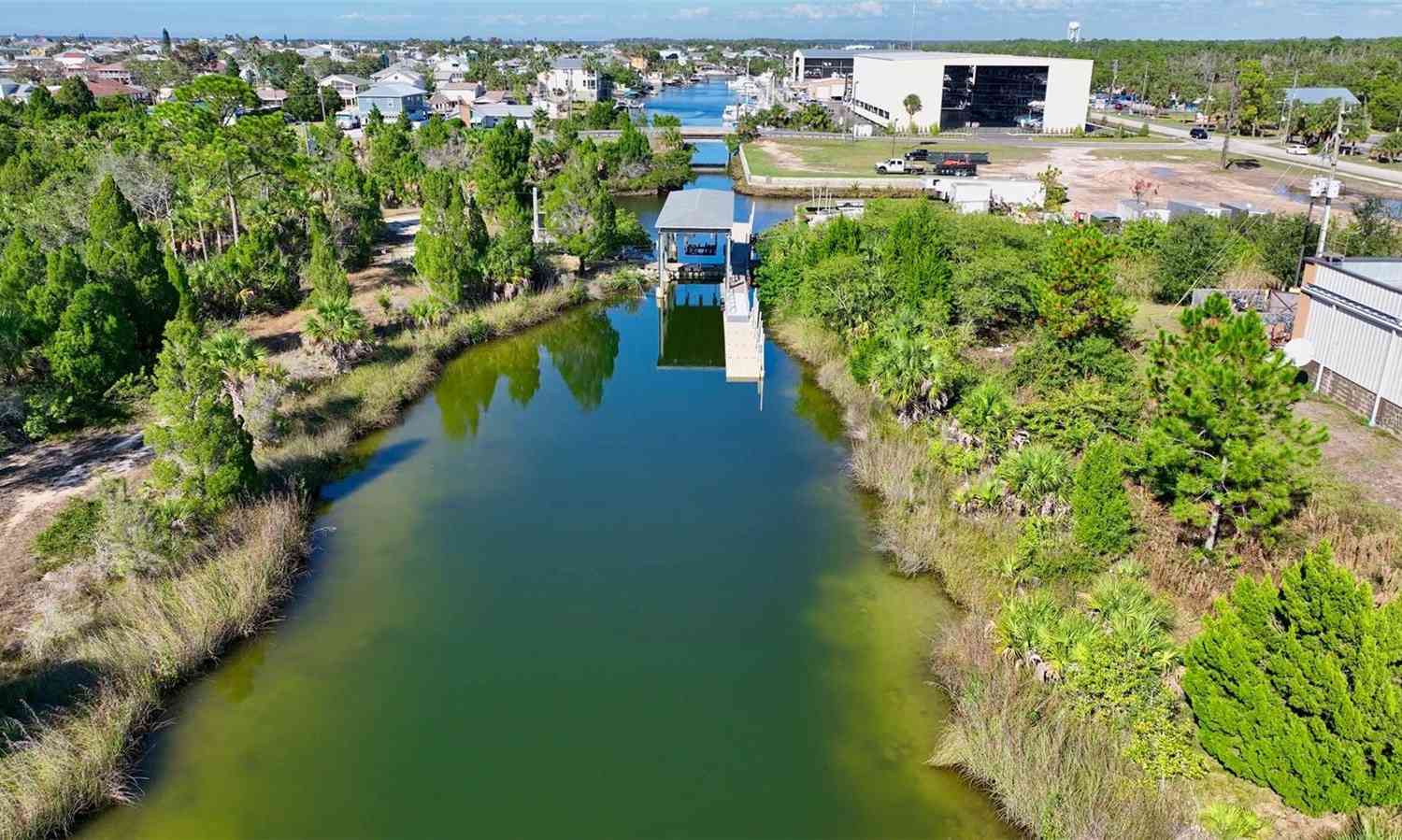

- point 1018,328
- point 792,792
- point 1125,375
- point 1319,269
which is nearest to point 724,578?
point 792,792

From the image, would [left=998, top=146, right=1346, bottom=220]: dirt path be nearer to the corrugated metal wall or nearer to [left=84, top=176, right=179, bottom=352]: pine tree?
the corrugated metal wall

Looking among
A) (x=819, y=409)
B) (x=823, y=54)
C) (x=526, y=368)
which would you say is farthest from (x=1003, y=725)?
(x=823, y=54)

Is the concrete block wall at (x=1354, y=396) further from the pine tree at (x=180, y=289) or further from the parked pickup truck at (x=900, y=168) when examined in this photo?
the parked pickup truck at (x=900, y=168)

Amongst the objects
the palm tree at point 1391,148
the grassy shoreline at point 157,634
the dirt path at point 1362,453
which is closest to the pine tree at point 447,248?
the grassy shoreline at point 157,634

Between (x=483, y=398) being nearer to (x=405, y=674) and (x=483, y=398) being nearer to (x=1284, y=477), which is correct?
(x=405, y=674)

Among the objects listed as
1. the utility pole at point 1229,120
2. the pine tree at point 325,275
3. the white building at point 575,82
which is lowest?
the pine tree at point 325,275

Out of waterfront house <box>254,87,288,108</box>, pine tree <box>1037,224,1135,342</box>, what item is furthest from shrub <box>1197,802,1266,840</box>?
waterfront house <box>254,87,288,108</box>

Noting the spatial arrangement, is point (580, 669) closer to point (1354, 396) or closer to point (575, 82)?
point (1354, 396)

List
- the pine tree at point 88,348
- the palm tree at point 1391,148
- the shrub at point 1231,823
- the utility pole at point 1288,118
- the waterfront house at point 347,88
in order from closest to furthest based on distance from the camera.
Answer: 1. the shrub at point 1231,823
2. the pine tree at point 88,348
3. the palm tree at point 1391,148
4. the utility pole at point 1288,118
5. the waterfront house at point 347,88
